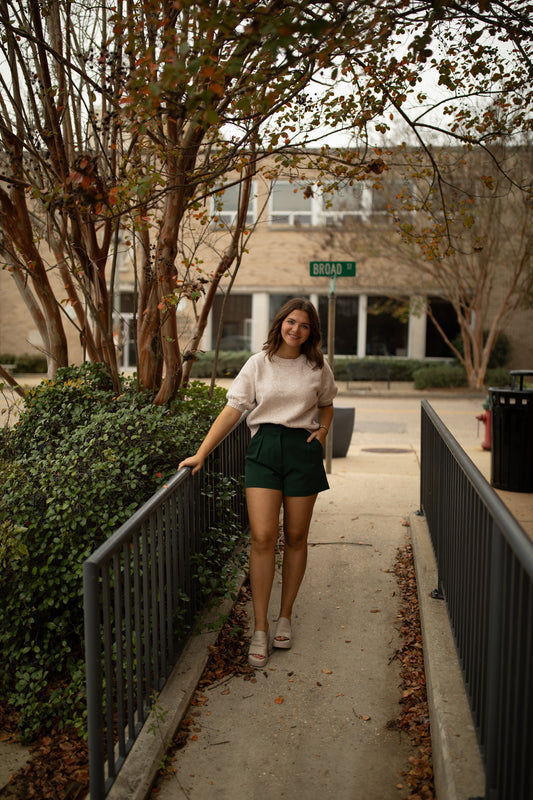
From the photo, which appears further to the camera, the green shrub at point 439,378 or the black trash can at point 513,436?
the green shrub at point 439,378

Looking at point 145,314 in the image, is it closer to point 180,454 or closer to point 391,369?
point 180,454

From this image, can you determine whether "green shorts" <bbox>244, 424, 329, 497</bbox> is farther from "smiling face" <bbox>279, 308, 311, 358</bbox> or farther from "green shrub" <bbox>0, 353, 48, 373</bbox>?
"green shrub" <bbox>0, 353, 48, 373</bbox>

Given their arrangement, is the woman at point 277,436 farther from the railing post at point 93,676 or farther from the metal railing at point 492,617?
the railing post at point 93,676

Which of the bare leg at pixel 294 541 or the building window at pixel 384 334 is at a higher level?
the building window at pixel 384 334

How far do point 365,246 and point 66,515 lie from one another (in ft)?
62.9

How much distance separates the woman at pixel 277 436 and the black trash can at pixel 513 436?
4.36m

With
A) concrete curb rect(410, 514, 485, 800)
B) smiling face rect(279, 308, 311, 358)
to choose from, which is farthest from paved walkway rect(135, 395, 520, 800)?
smiling face rect(279, 308, 311, 358)

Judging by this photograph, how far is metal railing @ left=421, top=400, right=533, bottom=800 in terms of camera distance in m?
2.07

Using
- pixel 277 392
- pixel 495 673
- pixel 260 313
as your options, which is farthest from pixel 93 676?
pixel 260 313

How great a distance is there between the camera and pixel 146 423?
4.67 meters

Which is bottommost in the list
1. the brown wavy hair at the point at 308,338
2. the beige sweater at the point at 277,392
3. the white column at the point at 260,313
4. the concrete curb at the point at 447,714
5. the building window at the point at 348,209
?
the concrete curb at the point at 447,714

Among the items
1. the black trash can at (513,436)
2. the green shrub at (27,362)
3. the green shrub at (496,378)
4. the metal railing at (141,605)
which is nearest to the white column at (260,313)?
the green shrub at (27,362)

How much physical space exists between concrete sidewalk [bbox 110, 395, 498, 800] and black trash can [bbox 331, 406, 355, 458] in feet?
15.6

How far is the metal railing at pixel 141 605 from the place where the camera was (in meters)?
2.48
